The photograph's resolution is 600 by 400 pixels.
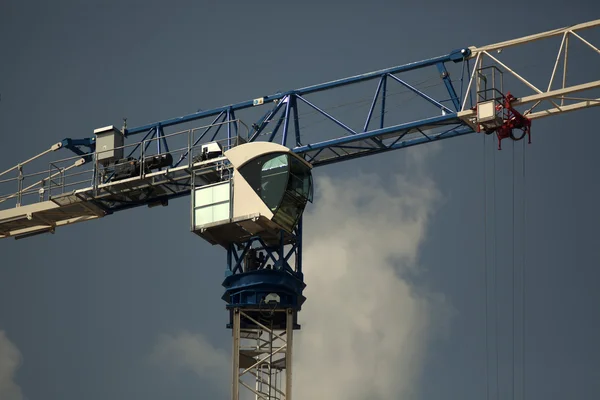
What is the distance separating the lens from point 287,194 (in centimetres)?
10212

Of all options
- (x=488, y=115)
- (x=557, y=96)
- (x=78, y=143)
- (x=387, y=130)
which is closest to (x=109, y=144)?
(x=78, y=143)

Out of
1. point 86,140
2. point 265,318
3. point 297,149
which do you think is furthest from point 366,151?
point 86,140

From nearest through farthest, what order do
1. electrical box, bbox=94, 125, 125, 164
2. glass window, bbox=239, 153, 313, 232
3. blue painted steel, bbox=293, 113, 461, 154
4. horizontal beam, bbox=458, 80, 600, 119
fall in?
horizontal beam, bbox=458, 80, 600, 119 → blue painted steel, bbox=293, 113, 461, 154 → glass window, bbox=239, 153, 313, 232 → electrical box, bbox=94, 125, 125, 164

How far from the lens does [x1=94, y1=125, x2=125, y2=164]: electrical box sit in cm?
10962

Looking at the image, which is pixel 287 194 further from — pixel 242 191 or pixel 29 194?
pixel 29 194

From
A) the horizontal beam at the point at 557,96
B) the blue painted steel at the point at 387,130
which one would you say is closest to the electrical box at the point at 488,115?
the horizontal beam at the point at 557,96

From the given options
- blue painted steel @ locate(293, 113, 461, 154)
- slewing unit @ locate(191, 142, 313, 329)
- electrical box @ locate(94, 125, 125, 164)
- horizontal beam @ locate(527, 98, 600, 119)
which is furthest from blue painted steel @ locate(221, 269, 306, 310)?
horizontal beam @ locate(527, 98, 600, 119)

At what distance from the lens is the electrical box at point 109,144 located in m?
110

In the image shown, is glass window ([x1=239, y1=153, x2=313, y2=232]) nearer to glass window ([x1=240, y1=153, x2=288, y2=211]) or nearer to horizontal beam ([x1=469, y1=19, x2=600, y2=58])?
glass window ([x1=240, y1=153, x2=288, y2=211])

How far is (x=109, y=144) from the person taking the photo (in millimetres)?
110125

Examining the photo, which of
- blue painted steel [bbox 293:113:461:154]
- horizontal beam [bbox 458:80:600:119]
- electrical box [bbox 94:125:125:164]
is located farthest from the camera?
electrical box [bbox 94:125:125:164]

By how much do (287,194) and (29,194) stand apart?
1913 centimetres

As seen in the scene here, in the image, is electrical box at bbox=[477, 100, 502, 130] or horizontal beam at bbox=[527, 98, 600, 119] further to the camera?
electrical box at bbox=[477, 100, 502, 130]

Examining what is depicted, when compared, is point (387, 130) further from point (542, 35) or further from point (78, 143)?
point (78, 143)
